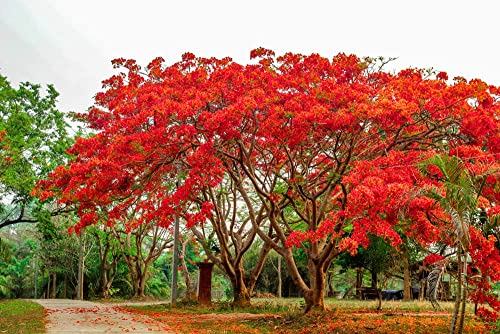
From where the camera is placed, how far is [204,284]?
60.5 feet

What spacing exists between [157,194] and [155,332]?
5150mm

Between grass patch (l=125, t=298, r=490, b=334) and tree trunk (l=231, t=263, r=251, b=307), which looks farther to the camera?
tree trunk (l=231, t=263, r=251, b=307)

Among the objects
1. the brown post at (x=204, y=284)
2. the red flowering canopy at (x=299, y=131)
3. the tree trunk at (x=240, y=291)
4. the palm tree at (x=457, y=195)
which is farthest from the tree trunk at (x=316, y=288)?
the brown post at (x=204, y=284)

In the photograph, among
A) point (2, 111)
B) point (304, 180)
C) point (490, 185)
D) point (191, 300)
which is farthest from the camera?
point (2, 111)

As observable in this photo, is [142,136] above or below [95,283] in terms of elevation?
above

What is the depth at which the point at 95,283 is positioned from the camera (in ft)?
117

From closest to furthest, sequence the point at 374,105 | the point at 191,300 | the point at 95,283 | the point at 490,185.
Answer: the point at 490,185
the point at 374,105
the point at 191,300
the point at 95,283

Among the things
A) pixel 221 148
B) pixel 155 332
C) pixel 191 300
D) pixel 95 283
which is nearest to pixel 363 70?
pixel 221 148

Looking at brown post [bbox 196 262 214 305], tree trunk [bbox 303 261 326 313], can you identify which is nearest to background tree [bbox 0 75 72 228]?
brown post [bbox 196 262 214 305]


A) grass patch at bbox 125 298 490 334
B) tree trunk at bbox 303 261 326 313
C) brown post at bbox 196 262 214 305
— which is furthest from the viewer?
brown post at bbox 196 262 214 305

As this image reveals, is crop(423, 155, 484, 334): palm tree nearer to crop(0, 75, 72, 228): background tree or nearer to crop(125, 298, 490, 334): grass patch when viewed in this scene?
crop(125, 298, 490, 334): grass patch

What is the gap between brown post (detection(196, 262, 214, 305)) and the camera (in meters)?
18.2

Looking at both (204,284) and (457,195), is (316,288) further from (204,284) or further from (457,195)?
(204,284)

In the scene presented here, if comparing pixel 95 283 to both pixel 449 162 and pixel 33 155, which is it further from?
pixel 449 162
